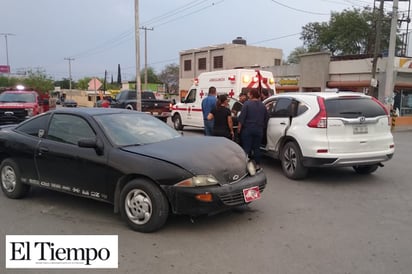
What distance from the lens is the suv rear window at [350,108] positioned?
7383 mm

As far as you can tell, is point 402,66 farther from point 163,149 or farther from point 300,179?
point 163,149

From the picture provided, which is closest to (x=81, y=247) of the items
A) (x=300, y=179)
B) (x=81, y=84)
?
(x=300, y=179)

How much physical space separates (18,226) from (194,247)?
7.67ft

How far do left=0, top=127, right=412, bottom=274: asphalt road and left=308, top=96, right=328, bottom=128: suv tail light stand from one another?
1.15 metres

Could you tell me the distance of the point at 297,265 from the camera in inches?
156

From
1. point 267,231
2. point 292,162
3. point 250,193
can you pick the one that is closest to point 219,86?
point 292,162

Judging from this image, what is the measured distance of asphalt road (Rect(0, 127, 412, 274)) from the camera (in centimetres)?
400

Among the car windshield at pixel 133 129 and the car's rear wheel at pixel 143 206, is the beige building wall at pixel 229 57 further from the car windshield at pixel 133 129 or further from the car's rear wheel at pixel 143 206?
the car's rear wheel at pixel 143 206

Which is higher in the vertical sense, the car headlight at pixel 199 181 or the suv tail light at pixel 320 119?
the suv tail light at pixel 320 119

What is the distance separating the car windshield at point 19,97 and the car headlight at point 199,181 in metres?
15.2

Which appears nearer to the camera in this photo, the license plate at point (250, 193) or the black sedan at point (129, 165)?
the black sedan at point (129, 165)

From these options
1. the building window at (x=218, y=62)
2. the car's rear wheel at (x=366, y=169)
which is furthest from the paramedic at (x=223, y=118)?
the building window at (x=218, y=62)

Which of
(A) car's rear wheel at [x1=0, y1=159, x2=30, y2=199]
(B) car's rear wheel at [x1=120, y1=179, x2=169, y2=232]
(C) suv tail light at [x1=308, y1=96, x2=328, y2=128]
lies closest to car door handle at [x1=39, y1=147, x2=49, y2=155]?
(A) car's rear wheel at [x1=0, y1=159, x2=30, y2=199]

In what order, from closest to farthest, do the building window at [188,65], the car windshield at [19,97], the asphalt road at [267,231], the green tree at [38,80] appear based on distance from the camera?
the asphalt road at [267,231], the car windshield at [19,97], the building window at [188,65], the green tree at [38,80]
